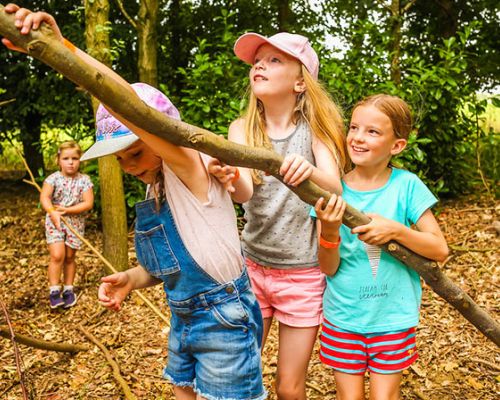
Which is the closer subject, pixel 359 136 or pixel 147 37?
pixel 359 136

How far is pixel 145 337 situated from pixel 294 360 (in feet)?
7.35

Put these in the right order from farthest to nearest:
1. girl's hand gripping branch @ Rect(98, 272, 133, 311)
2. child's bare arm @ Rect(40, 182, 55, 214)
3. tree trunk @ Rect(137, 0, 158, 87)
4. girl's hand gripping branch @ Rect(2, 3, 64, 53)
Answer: tree trunk @ Rect(137, 0, 158, 87), child's bare arm @ Rect(40, 182, 55, 214), girl's hand gripping branch @ Rect(98, 272, 133, 311), girl's hand gripping branch @ Rect(2, 3, 64, 53)

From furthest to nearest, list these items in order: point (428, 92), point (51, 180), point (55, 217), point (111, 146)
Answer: point (428, 92) → point (51, 180) → point (55, 217) → point (111, 146)

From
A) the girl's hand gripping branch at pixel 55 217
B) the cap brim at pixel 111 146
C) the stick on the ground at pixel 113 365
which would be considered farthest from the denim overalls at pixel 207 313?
the girl's hand gripping branch at pixel 55 217

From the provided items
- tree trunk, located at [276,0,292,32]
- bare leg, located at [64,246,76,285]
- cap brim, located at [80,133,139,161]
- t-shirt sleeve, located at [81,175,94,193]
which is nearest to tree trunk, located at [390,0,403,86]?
tree trunk, located at [276,0,292,32]

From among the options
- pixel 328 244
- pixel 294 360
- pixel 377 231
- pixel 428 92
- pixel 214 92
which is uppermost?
pixel 377 231

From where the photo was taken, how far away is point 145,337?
4523 millimetres

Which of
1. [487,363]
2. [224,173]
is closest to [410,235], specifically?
[224,173]

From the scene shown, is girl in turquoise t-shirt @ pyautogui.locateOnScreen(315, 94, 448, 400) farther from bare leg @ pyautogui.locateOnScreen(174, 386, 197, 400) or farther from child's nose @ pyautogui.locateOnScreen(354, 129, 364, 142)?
bare leg @ pyautogui.locateOnScreen(174, 386, 197, 400)

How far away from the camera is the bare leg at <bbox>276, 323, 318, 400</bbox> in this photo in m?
2.54

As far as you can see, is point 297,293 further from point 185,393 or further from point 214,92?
point 214,92

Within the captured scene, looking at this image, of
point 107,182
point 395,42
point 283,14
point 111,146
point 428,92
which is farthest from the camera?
point 283,14

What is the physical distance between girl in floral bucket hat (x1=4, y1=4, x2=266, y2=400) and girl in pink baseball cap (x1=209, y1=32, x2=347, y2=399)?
1.61 ft

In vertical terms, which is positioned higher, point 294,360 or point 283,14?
point 283,14
